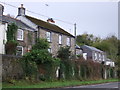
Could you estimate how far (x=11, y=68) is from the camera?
862 inches

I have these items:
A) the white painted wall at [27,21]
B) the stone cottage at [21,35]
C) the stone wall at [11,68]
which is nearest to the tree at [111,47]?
the white painted wall at [27,21]

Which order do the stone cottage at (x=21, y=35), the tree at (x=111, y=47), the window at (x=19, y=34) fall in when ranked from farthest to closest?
the tree at (x=111, y=47)
the window at (x=19, y=34)
the stone cottage at (x=21, y=35)

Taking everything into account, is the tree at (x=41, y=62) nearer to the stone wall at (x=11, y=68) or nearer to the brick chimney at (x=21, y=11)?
the stone wall at (x=11, y=68)

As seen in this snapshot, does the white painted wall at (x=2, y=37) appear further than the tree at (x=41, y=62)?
Yes

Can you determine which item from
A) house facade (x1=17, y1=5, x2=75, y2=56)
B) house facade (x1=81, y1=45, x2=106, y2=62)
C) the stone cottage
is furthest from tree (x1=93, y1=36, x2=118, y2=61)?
the stone cottage

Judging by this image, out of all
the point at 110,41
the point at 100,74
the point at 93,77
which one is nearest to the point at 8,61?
the point at 93,77

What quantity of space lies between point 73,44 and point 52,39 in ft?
24.1

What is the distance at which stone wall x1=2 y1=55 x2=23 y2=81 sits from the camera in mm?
20938

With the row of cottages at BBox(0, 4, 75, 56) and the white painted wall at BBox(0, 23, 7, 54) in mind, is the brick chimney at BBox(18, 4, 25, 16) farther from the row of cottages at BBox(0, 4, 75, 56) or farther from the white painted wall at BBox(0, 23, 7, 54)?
the white painted wall at BBox(0, 23, 7, 54)

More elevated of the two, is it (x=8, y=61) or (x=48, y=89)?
(x=8, y=61)

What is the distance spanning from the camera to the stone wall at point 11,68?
20938mm

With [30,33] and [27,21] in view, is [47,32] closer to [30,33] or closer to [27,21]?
[27,21]

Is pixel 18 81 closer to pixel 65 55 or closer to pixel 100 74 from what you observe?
pixel 65 55

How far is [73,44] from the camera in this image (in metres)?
42.7
